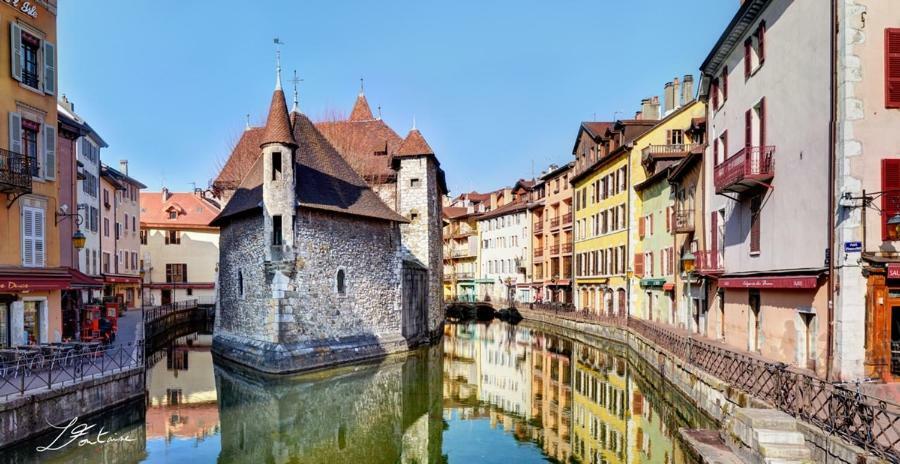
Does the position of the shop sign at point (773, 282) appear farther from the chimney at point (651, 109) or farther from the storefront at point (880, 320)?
the chimney at point (651, 109)

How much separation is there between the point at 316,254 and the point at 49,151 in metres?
9.47

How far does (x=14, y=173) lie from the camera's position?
1620cm

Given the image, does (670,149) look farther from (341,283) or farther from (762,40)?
(341,283)

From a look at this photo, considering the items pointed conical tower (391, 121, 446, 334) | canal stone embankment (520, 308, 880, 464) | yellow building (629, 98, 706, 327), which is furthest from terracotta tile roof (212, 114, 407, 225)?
yellow building (629, 98, 706, 327)

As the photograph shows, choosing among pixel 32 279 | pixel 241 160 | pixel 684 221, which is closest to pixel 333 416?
pixel 32 279

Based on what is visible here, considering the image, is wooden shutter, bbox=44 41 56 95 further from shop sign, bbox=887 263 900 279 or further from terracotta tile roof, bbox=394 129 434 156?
shop sign, bbox=887 263 900 279

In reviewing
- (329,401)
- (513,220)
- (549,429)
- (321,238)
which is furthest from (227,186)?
(513,220)

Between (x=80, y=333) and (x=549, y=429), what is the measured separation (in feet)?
57.3

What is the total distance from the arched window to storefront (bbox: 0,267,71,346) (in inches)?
388

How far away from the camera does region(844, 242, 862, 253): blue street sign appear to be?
Result: 13094 mm

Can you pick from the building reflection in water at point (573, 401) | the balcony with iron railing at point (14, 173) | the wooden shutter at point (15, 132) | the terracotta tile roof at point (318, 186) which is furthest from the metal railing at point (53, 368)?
the building reflection in water at point (573, 401)

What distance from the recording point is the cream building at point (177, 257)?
5150cm

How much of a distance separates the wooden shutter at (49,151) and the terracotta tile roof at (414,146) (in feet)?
54.1

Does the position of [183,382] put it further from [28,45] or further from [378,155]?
[378,155]
